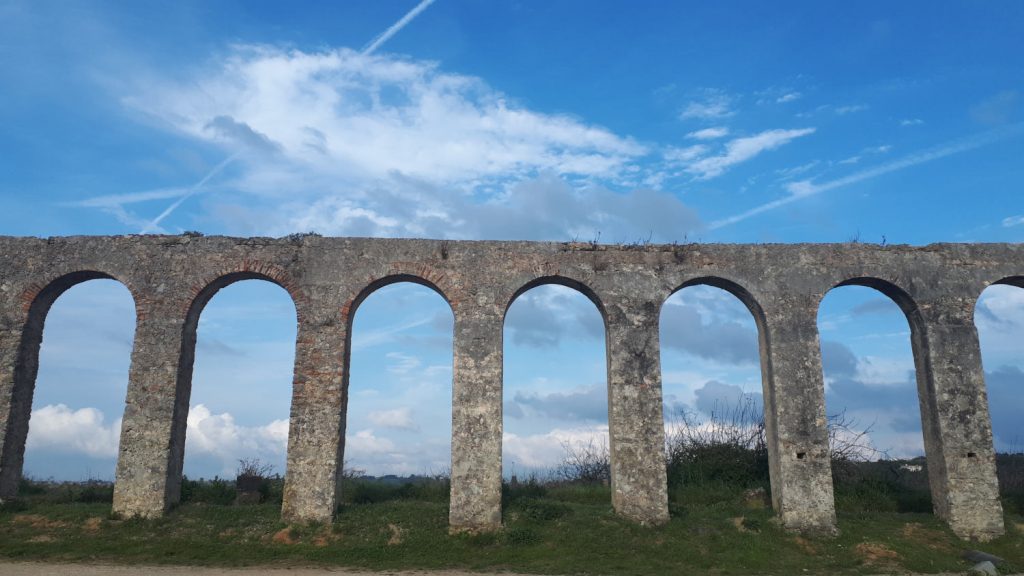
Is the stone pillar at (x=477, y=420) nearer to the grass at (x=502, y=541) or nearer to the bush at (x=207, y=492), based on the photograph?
the grass at (x=502, y=541)

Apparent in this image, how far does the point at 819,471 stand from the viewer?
12.5m

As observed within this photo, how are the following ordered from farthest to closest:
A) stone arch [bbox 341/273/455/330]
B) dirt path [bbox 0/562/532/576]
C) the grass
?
stone arch [bbox 341/273/455/330] → the grass → dirt path [bbox 0/562/532/576]

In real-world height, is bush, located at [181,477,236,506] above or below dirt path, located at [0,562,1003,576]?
above

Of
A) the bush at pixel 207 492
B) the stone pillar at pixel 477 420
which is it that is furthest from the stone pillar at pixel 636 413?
the bush at pixel 207 492

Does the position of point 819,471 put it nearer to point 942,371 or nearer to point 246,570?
point 942,371

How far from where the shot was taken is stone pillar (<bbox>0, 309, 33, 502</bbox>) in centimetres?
1248

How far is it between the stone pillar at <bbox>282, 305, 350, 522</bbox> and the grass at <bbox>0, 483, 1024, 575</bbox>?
1.46 ft

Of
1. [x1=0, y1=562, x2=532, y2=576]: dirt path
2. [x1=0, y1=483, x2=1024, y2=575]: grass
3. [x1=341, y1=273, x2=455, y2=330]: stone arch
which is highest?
[x1=341, y1=273, x2=455, y2=330]: stone arch

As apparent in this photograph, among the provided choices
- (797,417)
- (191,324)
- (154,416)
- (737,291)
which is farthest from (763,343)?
(154,416)

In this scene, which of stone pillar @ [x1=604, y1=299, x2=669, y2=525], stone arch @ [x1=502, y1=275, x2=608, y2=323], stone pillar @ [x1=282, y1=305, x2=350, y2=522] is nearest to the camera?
stone pillar @ [x1=282, y1=305, x2=350, y2=522]

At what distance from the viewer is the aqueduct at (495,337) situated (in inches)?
483

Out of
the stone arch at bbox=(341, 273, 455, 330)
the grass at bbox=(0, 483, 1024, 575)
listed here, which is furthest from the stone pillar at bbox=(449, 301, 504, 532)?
the stone arch at bbox=(341, 273, 455, 330)

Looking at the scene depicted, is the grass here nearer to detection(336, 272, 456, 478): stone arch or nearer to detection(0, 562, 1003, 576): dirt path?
detection(0, 562, 1003, 576): dirt path

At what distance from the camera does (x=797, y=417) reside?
12648 mm
